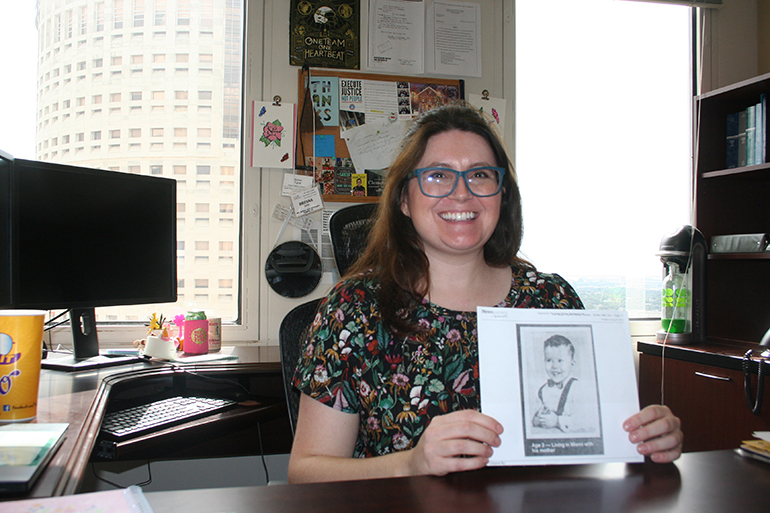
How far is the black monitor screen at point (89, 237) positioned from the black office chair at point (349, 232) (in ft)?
2.33

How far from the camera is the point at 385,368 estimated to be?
1015mm

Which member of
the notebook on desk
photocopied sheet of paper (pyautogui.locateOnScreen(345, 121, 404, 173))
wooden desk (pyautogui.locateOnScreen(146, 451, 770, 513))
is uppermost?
photocopied sheet of paper (pyautogui.locateOnScreen(345, 121, 404, 173))

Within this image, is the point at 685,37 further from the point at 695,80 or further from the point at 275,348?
the point at 275,348

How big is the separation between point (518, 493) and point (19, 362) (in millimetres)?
779

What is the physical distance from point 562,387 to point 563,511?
19 centimetres

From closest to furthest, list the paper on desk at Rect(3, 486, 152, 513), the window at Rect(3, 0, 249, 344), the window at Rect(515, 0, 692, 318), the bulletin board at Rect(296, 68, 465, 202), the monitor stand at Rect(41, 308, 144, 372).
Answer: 1. the paper on desk at Rect(3, 486, 152, 513)
2. the monitor stand at Rect(41, 308, 144, 372)
3. the window at Rect(3, 0, 249, 344)
4. the bulletin board at Rect(296, 68, 465, 202)
5. the window at Rect(515, 0, 692, 318)

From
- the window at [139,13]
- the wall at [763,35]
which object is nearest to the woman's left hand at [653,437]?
the window at [139,13]

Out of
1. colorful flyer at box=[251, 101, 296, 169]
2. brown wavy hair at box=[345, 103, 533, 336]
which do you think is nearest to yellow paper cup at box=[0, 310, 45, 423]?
brown wavy hair at box=[345, 103, 533, 336]

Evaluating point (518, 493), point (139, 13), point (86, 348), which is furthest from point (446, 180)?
point (139, 13)

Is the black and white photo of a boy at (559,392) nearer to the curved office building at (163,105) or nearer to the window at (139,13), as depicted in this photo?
the curved office building at (163,105)

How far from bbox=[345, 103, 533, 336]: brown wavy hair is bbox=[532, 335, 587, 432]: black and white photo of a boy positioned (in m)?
0.35

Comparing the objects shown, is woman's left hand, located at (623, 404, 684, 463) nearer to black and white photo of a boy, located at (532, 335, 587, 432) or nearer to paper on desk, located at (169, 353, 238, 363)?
black and white photo of a boy, located at (532, 335, 587, 432)

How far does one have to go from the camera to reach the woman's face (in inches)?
42.8

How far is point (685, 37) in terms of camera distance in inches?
100
